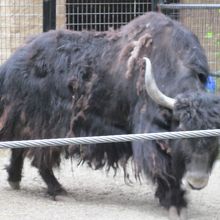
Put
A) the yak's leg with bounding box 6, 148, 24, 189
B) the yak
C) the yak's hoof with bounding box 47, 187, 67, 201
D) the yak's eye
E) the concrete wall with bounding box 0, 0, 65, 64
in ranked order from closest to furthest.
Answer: the yak → the yak's eye → the yak's hoof with bounding box 47, 187, 67, 201 → the yak's leg with bounding box 6, 148, 24, 189 → the concrete wall with bounding box 0, 0, 65, 64

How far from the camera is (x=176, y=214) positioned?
18.4 feet

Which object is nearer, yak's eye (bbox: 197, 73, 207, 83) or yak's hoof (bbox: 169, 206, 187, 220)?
yak's hoof (bbox: 169, 206, 187, 220)

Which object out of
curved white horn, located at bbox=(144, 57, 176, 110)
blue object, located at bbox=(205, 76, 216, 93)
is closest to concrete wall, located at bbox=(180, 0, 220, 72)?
blue object, located at bbox=(205, 76, 216, 93)

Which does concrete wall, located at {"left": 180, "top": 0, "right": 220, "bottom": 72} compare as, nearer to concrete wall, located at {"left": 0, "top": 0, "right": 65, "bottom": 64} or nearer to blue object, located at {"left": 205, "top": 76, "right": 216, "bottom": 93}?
concrete wall, located at {"left": 0, "top": 0, "right": 65, "bottom": 64}

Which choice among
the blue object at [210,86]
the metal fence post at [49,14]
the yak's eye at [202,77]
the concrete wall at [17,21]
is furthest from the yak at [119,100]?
the concrete wall at [17,21]

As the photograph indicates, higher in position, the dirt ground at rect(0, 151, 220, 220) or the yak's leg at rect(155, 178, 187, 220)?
the yak's leg at rect(155, 178, 187, 220)

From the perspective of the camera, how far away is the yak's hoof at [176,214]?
18.4ft

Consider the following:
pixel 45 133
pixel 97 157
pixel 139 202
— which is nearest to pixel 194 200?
pixel 139 202

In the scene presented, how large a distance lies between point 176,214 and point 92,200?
885 millimetres

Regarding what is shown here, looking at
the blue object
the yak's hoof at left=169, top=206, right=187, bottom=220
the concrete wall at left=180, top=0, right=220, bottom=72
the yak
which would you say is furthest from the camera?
the concrete wall at left=180, top=0, right=220, bottom=72

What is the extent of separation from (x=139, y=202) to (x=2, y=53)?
3839 mm

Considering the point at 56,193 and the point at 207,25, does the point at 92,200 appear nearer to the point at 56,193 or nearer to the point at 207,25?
the point at 56,193

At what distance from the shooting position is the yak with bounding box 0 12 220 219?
5.37 m

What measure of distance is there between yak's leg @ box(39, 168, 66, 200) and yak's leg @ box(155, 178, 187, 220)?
96 cm
